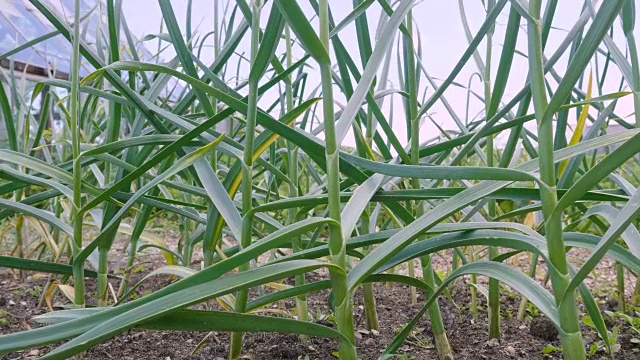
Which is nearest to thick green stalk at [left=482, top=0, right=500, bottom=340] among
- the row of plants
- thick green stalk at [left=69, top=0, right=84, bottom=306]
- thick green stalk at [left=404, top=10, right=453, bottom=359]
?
the row of plants

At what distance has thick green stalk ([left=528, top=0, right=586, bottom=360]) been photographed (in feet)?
1.32

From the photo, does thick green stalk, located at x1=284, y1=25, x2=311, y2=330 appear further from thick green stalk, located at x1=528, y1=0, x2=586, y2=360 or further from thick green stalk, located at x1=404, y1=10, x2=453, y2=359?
thick green stalk, located at x1=528, y1=0, x2=586, y2=360

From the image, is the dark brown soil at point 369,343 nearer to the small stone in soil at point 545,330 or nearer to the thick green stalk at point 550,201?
the small stone in soil at point 545,330

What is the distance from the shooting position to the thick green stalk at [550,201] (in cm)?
40

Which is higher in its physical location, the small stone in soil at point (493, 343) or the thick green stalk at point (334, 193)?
the thick green stalk at point (334, 193)

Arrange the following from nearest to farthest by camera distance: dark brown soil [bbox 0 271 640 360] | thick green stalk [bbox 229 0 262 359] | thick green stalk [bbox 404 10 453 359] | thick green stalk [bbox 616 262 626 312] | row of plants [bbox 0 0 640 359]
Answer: row of plants [bbox 0 0 640 359] < thick green stalk [bbox 229 0 262 359] < thick green stalk [bbox 404 10 453 359] < dark brown soil [bbox 0 271 640 360] < thick green stalk [bbox 616 262 626 312]

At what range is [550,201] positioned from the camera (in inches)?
16.1

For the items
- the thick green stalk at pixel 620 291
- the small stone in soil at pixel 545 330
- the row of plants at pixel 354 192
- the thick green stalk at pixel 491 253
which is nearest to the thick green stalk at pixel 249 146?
the row of plants at pixel 354 192

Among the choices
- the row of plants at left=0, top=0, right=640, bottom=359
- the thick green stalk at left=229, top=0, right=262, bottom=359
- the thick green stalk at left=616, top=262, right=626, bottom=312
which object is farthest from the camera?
the thick green stalk at left=616, top=262, right=626, bottom=312

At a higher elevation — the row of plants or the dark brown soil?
the row of plants

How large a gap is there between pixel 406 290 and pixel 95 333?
35.0 inches

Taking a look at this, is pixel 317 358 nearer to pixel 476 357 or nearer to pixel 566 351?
pixel 476 357

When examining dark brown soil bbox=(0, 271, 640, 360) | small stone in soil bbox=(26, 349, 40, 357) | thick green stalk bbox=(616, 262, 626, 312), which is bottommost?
small stone in soil bbox=(26, 349, 40, 357)

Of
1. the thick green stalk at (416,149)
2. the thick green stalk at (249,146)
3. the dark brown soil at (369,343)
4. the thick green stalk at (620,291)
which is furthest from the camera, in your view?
the thick green stalk at (620,291)
